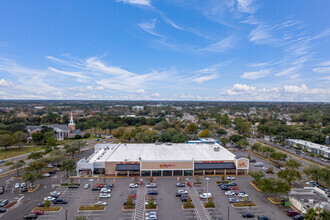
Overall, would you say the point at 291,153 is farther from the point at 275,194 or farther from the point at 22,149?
the point at 22,149

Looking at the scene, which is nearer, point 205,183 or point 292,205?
point 292,205

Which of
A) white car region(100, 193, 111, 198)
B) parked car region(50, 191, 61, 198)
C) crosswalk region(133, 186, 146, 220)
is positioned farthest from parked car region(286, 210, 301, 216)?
parked car region(50, 191, 61, 198)

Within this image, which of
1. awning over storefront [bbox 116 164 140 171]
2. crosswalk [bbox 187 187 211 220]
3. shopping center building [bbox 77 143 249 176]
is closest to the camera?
crosswalk [bbox 187 187 211 220]

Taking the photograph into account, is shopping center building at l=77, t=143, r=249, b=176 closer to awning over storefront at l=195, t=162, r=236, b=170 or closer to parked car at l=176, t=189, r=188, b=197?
awning over storefront at l=195, t=162, r=236, b=170

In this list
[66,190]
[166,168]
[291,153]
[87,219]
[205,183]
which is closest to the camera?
[87,219]

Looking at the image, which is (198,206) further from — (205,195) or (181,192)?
(181,192)

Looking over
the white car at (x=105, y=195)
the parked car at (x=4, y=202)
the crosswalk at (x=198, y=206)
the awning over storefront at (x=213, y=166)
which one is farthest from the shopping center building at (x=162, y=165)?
the parked car at (x=4, y=202)

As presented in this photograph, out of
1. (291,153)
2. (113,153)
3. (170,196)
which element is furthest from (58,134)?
(291,153)

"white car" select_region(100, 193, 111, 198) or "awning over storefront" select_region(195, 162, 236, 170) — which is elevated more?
"awning over storefront" select_region(195, 162, 236, 170)
